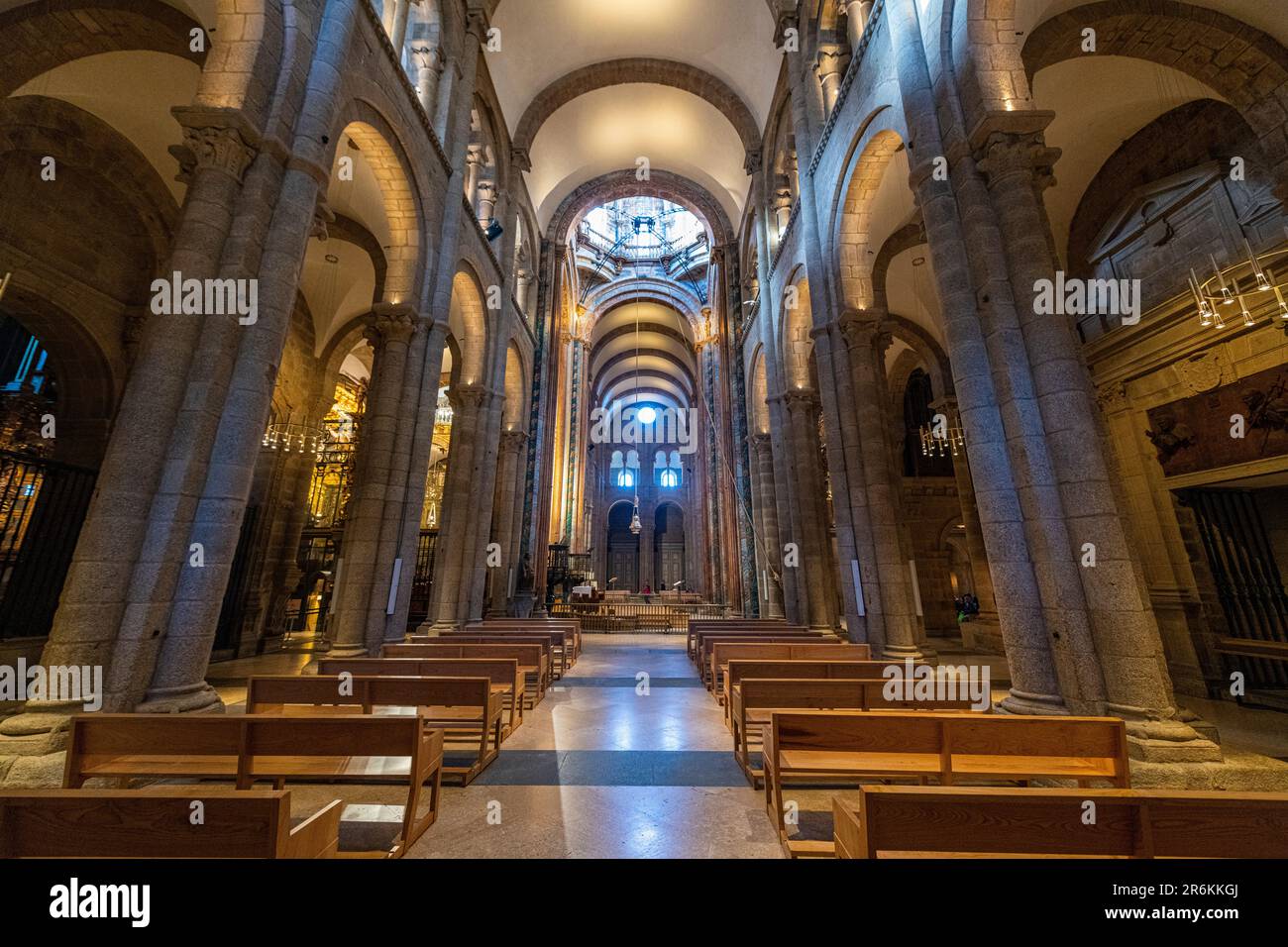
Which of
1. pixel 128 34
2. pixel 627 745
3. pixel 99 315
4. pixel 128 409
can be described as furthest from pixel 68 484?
pixel 627 745

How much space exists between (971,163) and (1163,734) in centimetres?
542

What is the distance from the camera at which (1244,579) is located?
7984mm

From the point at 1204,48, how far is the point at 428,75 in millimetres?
12659

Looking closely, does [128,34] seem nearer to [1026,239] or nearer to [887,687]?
[1026,239]

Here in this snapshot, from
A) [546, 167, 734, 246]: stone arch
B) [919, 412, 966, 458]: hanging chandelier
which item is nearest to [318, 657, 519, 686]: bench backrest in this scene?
[919, 412, 966, 458]: hanging chandelier

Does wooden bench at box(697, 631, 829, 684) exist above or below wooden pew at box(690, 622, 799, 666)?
below

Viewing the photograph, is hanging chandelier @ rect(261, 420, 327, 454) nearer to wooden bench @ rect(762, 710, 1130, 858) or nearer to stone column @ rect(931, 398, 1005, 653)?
wooden bench @ rect(762, 710, 1130, 858)

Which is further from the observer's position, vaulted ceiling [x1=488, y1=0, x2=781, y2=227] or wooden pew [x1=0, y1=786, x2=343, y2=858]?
vaulted ceiling [x1=488, y1=0, x2=781, y2=227]

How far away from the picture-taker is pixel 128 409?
428 cm

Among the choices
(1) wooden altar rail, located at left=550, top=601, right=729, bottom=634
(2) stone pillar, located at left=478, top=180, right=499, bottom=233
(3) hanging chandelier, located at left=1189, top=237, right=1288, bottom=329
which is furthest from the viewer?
(1) wooden altar rail, located at left=550, top=601, right=729, bottom=634

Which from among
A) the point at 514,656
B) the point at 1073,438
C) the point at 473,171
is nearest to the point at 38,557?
the point at 514,656

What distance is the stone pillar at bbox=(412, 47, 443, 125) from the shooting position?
9633 mm

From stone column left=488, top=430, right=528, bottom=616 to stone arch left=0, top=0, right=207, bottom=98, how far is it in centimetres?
1024

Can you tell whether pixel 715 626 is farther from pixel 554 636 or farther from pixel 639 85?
pixel 639 85
